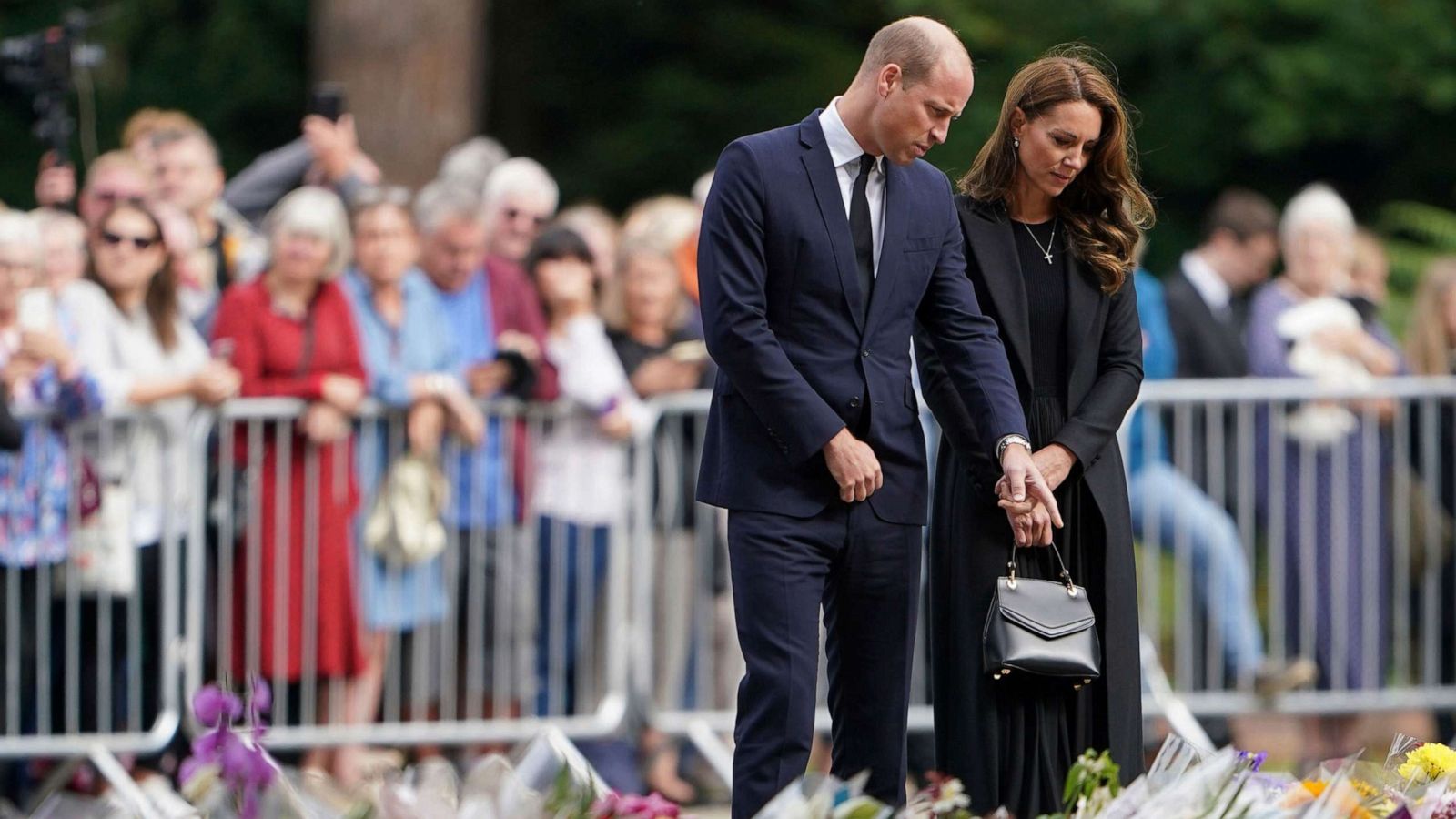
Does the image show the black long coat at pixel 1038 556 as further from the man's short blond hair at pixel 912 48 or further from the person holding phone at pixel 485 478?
the person holding phone at pixel 485 478

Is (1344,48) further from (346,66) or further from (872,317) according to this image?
(872,317)

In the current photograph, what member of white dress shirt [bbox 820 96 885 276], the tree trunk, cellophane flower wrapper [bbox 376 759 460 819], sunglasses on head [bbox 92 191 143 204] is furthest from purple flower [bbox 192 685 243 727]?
the tree trunk

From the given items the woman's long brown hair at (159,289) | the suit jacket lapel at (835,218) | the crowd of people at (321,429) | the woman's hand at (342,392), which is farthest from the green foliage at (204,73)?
the suit jacket lapel at (835,218)

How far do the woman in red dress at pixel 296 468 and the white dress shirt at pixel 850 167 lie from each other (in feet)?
9.59

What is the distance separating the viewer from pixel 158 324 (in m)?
7.37

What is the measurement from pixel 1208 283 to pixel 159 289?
432cm

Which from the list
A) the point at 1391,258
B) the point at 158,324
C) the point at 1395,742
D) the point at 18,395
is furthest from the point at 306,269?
the point at 1391,258

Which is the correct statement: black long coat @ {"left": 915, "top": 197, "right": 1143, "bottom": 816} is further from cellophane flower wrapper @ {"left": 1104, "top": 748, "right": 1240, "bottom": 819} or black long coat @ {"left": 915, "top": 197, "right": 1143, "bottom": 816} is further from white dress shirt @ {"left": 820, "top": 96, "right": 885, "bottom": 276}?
cellophane flower wrapper @ {"left": 1104, "top": 748, "right": 1240, "bottom": 819}

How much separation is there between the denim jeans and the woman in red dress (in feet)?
9.43

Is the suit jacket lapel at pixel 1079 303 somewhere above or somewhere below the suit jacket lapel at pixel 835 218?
below

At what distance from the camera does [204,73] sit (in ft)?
50.2

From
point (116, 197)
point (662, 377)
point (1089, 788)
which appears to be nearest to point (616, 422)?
point (662, 377)

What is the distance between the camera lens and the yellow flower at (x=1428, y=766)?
4320mm

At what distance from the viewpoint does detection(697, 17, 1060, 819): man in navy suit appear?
4.78 metres
